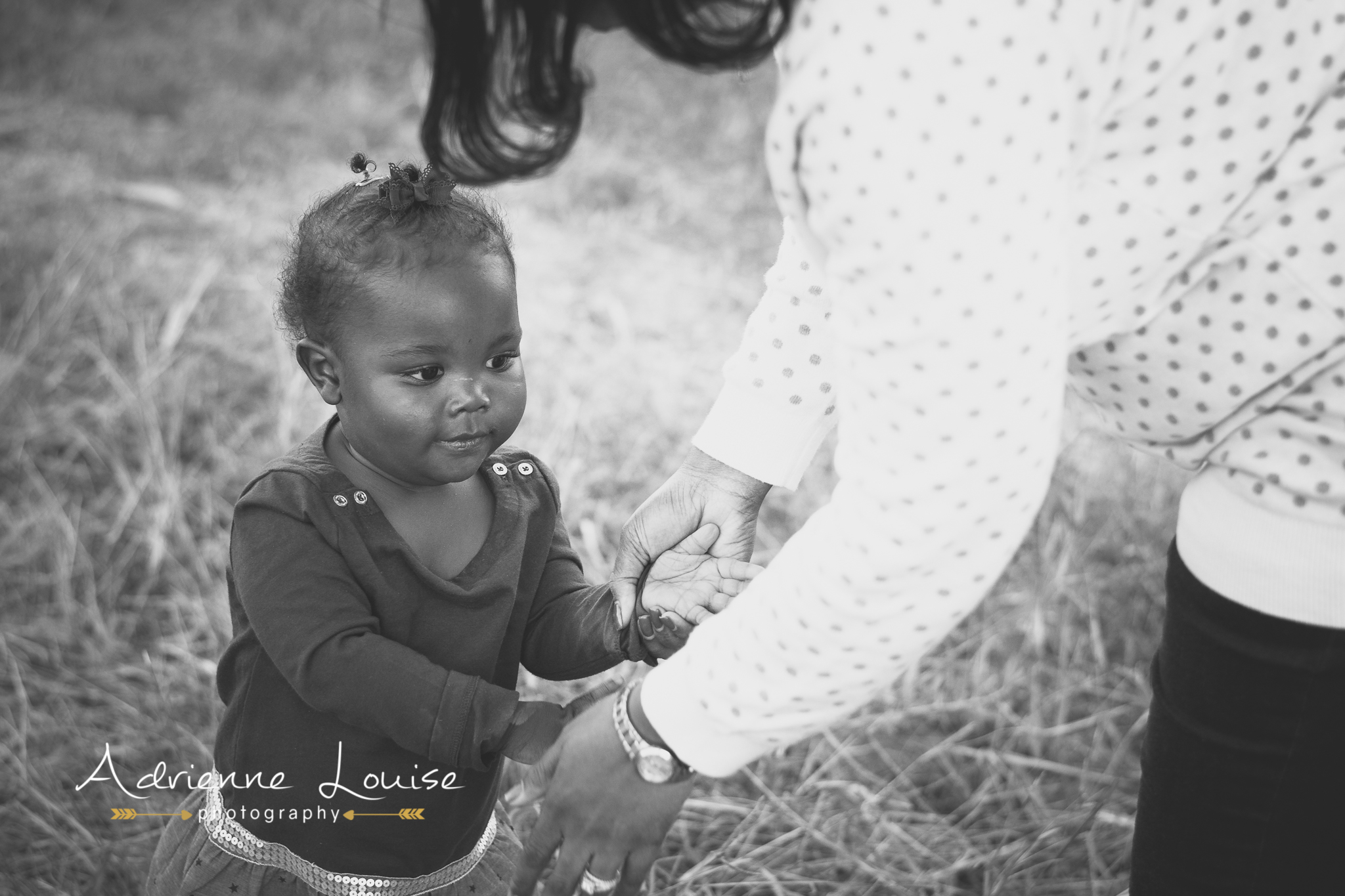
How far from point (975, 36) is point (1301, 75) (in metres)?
0.33

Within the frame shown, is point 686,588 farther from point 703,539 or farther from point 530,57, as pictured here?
point 530,57

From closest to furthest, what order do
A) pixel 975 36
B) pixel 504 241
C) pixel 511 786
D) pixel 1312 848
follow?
pixel 975 36, pixel 1312 848, pixel 504 241, pixel 511 786

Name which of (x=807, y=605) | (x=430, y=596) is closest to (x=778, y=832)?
(x=430, y=596)

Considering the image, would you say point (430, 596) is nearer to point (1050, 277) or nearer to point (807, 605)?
point (807, 605)

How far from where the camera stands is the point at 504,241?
4.90 ft

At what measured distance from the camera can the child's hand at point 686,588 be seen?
1.52 meters

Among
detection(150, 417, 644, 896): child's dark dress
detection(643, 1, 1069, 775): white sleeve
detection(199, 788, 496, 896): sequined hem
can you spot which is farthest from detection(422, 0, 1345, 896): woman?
detection(199, 788, 496, 896): sequined hem

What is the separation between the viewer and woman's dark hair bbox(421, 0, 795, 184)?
1.04 meters

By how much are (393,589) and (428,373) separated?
0.90ft

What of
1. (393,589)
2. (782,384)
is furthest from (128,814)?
(782,384)

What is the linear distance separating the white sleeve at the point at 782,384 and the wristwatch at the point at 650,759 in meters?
0.46

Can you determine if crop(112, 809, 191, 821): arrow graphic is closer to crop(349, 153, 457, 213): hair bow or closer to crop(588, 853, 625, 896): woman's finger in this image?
crop(588, 853, 625, 896): woman's finger

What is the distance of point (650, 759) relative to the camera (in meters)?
1.20

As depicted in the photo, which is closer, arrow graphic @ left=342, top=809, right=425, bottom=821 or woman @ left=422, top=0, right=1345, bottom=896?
woman @ left=422, top=0, right=1345, bottom=896
